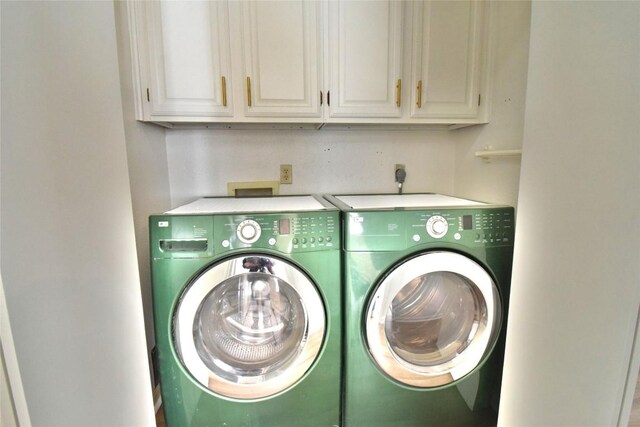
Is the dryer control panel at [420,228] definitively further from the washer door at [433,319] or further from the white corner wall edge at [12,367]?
the white corner wall edge at [12,367]

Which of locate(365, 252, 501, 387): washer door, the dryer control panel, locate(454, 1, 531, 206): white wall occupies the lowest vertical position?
locate(365, 252, 501, 387): washer door

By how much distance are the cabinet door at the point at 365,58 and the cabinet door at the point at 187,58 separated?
50cm

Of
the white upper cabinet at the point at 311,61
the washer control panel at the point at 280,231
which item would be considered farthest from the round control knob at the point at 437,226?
the white upper cabinet at the point at 311,61

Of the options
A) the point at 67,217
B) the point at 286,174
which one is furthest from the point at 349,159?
the point at 67,217

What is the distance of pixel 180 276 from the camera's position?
1.06 meters

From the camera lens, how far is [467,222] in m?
1.14

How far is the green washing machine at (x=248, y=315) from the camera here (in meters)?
1.06

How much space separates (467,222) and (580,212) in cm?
37

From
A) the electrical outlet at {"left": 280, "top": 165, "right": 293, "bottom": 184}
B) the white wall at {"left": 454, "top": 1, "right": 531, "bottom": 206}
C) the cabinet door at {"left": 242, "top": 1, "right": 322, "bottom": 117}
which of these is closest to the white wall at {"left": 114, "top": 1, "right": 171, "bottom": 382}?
the cabinet door at {"left": 242, "top": 1, "right": 322, "bottom": 117}

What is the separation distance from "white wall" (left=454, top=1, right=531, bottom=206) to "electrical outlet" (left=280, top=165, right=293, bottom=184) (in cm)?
106

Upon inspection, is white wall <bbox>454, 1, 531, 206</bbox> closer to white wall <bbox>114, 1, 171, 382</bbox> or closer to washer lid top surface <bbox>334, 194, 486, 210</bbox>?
washer lid top surface <bbox>334, 194, 486, 210</bbox>

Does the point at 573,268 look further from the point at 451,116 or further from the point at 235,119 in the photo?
the point at 235,119

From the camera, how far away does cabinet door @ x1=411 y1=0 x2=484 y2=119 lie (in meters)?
1.42

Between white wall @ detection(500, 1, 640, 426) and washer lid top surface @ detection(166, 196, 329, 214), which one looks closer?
white wall @ detection(500, 1, 640, 426)
